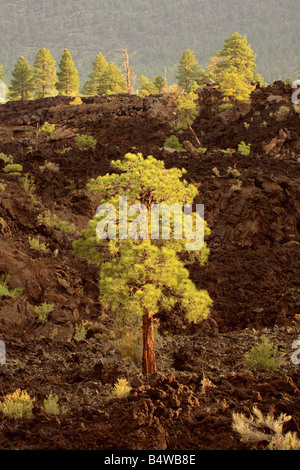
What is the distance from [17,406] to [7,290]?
6.52 meters

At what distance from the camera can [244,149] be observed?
87.4 ft

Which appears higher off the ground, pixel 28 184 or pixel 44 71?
pixel 44 71

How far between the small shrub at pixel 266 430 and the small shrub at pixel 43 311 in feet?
25.3

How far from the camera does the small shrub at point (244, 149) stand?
26.4 m

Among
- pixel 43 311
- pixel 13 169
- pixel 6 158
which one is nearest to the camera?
pixel 43 311

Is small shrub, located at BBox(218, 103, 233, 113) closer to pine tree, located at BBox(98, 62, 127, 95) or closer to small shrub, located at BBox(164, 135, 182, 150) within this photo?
small shrub, located at BBox(164, 135, 182, 150)

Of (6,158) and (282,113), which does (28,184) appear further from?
(282,113)

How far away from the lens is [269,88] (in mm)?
36250

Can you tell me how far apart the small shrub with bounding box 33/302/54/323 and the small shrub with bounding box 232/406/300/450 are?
772cm

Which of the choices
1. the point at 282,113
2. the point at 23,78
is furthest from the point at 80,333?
the point at 23,78

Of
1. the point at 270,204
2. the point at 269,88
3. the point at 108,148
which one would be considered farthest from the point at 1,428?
the point at 269,88

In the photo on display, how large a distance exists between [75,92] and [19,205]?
150ft

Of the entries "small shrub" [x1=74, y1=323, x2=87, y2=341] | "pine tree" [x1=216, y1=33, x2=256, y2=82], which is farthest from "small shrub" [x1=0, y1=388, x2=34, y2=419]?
"pine tree" [x1=216, y1=33, x2=256, y2=82]

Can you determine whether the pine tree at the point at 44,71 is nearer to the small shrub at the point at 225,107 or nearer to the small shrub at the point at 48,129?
the small shrub at the point at 48,129
